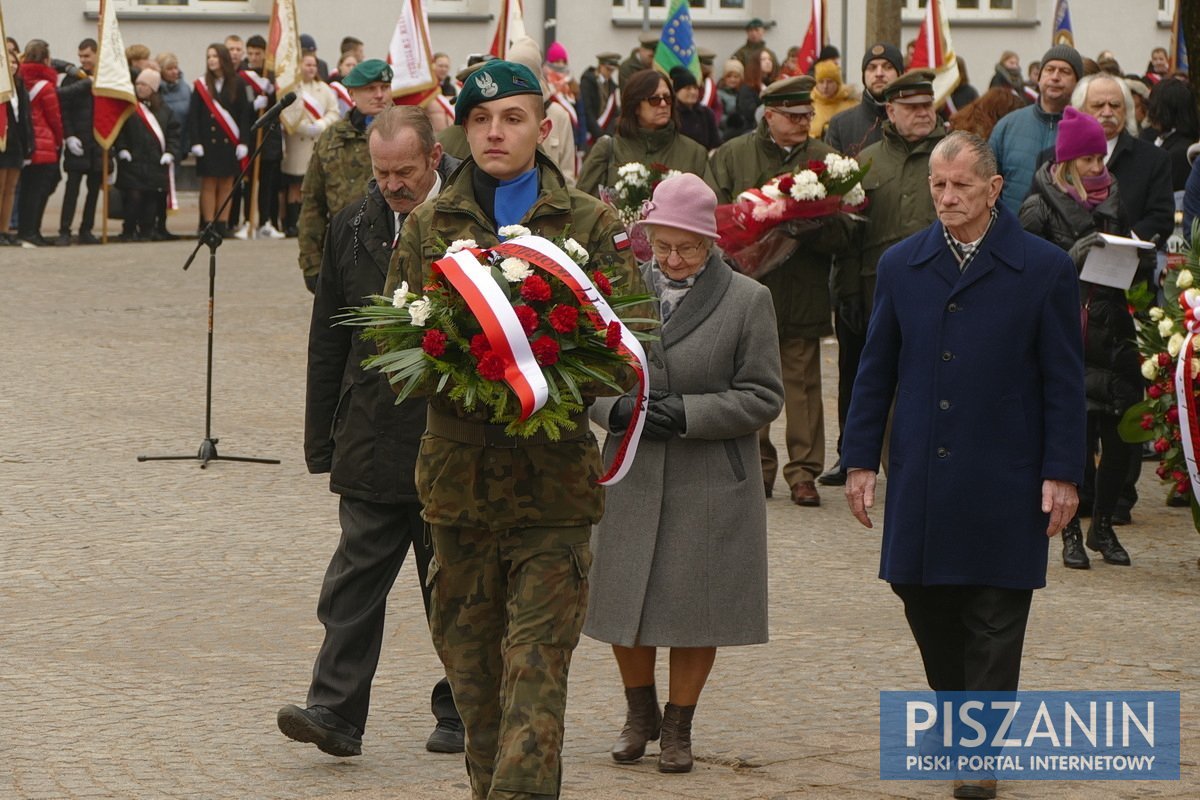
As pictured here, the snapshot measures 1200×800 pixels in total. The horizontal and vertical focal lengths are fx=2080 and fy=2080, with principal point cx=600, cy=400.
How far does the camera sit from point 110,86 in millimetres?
22922

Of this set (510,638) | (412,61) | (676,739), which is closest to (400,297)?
(510,638)

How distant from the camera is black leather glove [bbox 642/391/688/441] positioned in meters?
6.52

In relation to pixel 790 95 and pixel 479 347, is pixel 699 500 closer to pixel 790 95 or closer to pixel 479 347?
pixel 479 347

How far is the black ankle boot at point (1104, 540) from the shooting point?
992 cm

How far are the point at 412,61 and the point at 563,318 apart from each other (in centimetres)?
1259

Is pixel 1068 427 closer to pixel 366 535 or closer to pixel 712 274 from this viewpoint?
pixel 712 274

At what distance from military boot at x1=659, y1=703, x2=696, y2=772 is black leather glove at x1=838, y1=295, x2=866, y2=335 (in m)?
5.12

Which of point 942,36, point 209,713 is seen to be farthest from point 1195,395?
point 942,36

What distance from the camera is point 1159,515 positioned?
36.8 ft

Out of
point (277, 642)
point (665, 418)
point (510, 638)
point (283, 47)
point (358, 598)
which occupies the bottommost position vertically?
point (277, 642)

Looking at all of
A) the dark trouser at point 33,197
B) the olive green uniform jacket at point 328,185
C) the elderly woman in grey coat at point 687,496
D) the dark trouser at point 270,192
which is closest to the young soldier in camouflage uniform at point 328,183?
the olive green uniform jacket at point 328,185

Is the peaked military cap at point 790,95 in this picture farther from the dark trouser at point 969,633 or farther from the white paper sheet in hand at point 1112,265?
the dark trouser at point 969,633

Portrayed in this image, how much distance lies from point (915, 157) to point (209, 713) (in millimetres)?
5582

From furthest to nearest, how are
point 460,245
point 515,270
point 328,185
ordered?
point 328,185
point 460,245
point 515,270
